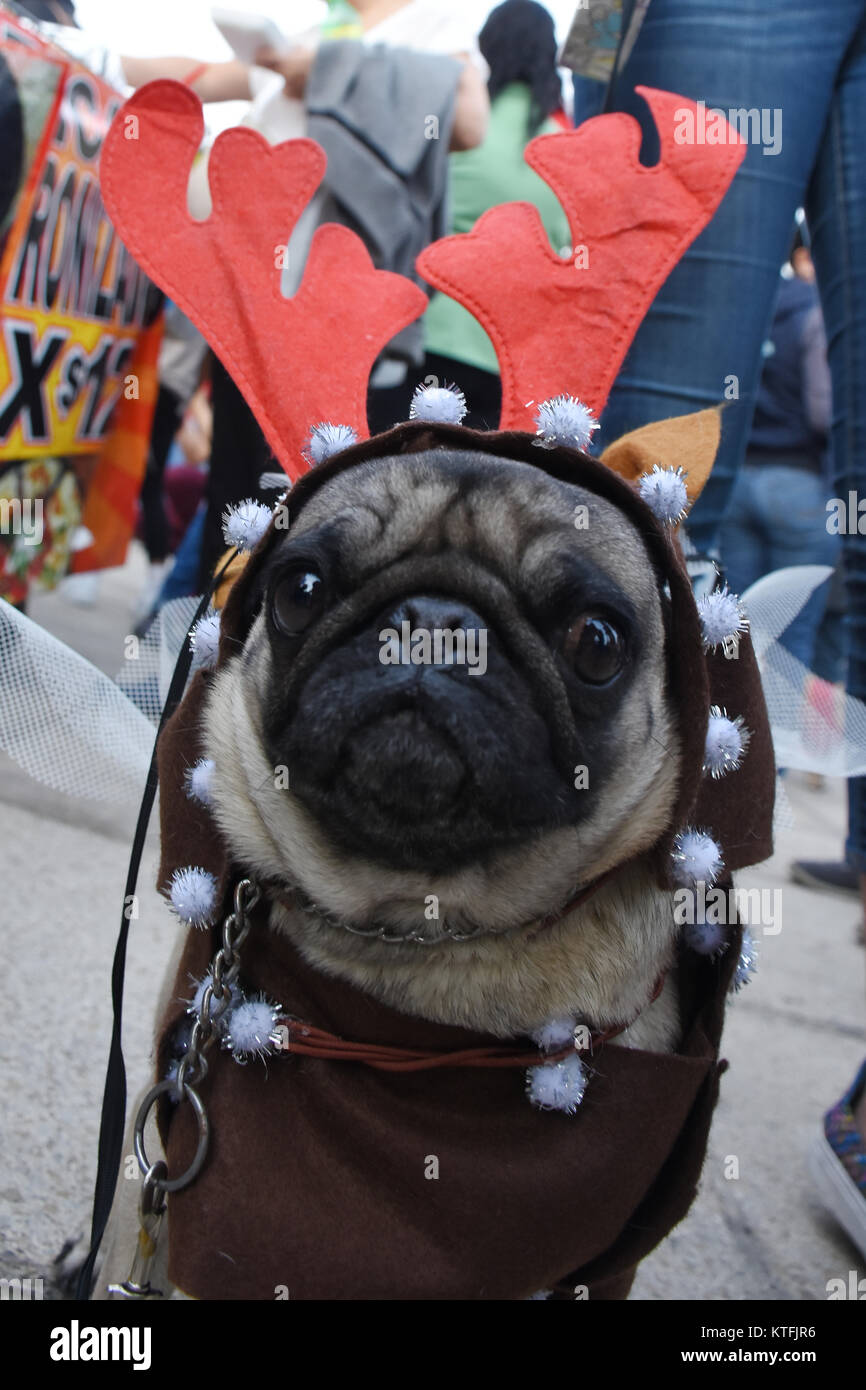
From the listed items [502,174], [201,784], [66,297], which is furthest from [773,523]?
[201,784]

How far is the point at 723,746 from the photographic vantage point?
1.67 m

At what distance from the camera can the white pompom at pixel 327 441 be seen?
179cm

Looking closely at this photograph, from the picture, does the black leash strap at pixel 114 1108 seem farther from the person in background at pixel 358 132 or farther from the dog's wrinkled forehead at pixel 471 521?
the person in background at pixel 358 132

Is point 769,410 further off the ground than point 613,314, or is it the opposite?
point 769,410

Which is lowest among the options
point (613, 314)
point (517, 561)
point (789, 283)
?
point (517, 561)

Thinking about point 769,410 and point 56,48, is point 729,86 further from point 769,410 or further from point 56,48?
point 769,410

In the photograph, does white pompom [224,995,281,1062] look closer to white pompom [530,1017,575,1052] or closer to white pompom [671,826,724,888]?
white pompom [530,1017,575,1052]

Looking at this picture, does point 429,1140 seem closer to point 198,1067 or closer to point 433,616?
point 198,1067

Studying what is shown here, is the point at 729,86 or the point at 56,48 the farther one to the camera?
the point at 56,48

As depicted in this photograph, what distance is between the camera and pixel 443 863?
1563mm

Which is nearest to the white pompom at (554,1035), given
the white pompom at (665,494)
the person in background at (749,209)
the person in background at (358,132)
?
the white pompom at (665,494)

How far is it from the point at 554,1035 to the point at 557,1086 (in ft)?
0.23
